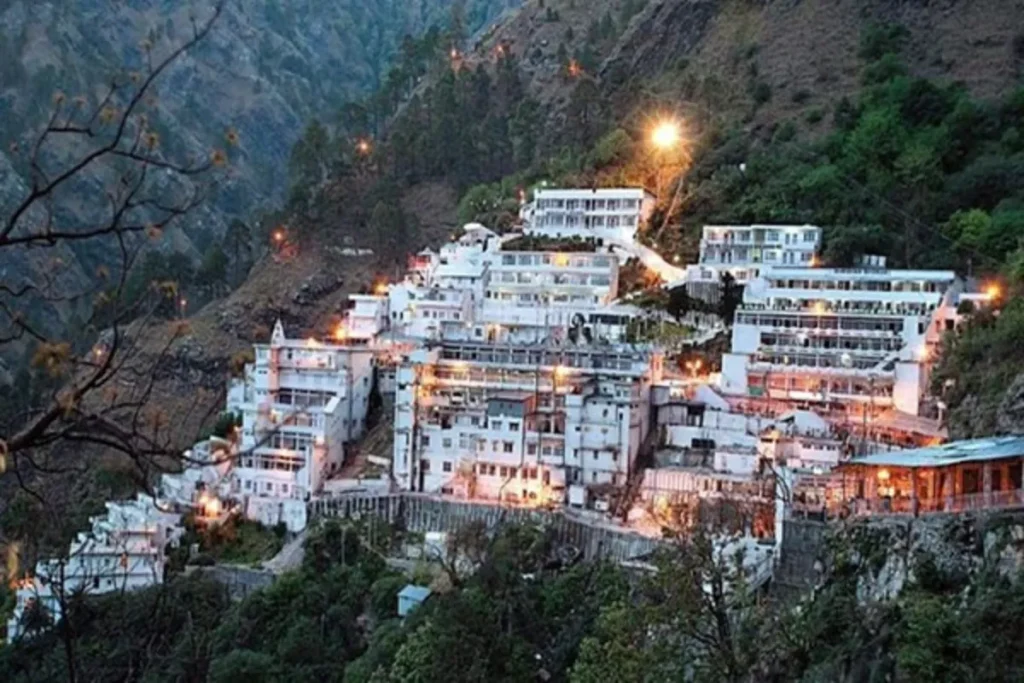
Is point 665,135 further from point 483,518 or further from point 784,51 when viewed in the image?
point 483,518

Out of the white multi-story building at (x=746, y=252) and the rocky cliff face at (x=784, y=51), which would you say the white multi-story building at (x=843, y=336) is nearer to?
the white multi-story building at (x=746, y=252)

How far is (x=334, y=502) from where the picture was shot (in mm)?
27938

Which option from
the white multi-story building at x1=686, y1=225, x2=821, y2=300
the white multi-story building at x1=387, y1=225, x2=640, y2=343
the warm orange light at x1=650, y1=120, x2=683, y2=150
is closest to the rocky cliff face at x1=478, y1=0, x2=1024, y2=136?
the warm orange light at x1=650, y1=120, x2=683, y2=150

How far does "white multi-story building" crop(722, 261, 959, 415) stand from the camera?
26797 millimetres

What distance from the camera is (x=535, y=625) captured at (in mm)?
20531

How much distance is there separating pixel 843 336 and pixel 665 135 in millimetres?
16097

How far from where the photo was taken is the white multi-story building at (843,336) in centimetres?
2680

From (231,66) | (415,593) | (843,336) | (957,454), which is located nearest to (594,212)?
(843,336)

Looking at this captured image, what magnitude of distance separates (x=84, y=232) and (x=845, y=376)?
25.2 meters

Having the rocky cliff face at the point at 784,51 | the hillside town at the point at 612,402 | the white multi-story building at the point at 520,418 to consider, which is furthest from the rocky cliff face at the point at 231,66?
the white multi-story building at the point at 520,418

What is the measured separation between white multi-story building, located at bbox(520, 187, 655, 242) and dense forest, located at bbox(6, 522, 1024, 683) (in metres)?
14.5

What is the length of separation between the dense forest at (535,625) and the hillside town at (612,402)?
245cm

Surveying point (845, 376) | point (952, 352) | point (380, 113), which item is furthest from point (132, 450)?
point (380, 113)

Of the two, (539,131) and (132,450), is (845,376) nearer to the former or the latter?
(132,450)
